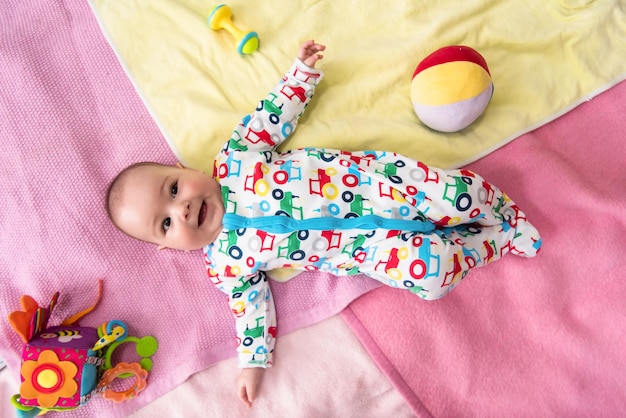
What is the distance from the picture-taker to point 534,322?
1.40 m

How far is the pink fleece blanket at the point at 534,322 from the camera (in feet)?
4.46

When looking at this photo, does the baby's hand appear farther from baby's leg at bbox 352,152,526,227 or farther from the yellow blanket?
baby's leg at bbox 352,152,526,227

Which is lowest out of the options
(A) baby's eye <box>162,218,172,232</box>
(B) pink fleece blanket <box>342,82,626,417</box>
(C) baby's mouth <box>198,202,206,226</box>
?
(B) pink fleece blanket <box>342,82,626,417</box>

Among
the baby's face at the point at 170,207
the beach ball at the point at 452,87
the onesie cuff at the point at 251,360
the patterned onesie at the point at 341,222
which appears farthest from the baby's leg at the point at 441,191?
the onesie cuff at the point at 251,360

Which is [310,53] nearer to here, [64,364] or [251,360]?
[251,360]

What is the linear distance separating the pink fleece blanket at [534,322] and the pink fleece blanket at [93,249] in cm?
20

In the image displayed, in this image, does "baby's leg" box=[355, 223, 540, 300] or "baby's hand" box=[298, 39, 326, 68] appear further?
"baby's hand" box=[298, 39, 326, 68]

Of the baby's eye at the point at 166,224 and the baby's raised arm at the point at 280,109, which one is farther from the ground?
the baby's raised arm at the point at 280,109

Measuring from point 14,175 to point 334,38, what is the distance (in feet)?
3.40

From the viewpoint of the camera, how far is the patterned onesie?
1291mm

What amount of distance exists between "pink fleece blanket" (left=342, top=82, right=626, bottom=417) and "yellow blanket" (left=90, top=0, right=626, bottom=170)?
0.78ft

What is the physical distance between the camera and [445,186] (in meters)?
1.29

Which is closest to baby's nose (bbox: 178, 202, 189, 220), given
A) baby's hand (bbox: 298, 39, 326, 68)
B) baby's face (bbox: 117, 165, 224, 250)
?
baby's face (bbox: 117, 165, 224, 250)

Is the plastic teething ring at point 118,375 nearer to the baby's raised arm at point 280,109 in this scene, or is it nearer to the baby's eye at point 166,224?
the baby's eye at point 166,224
